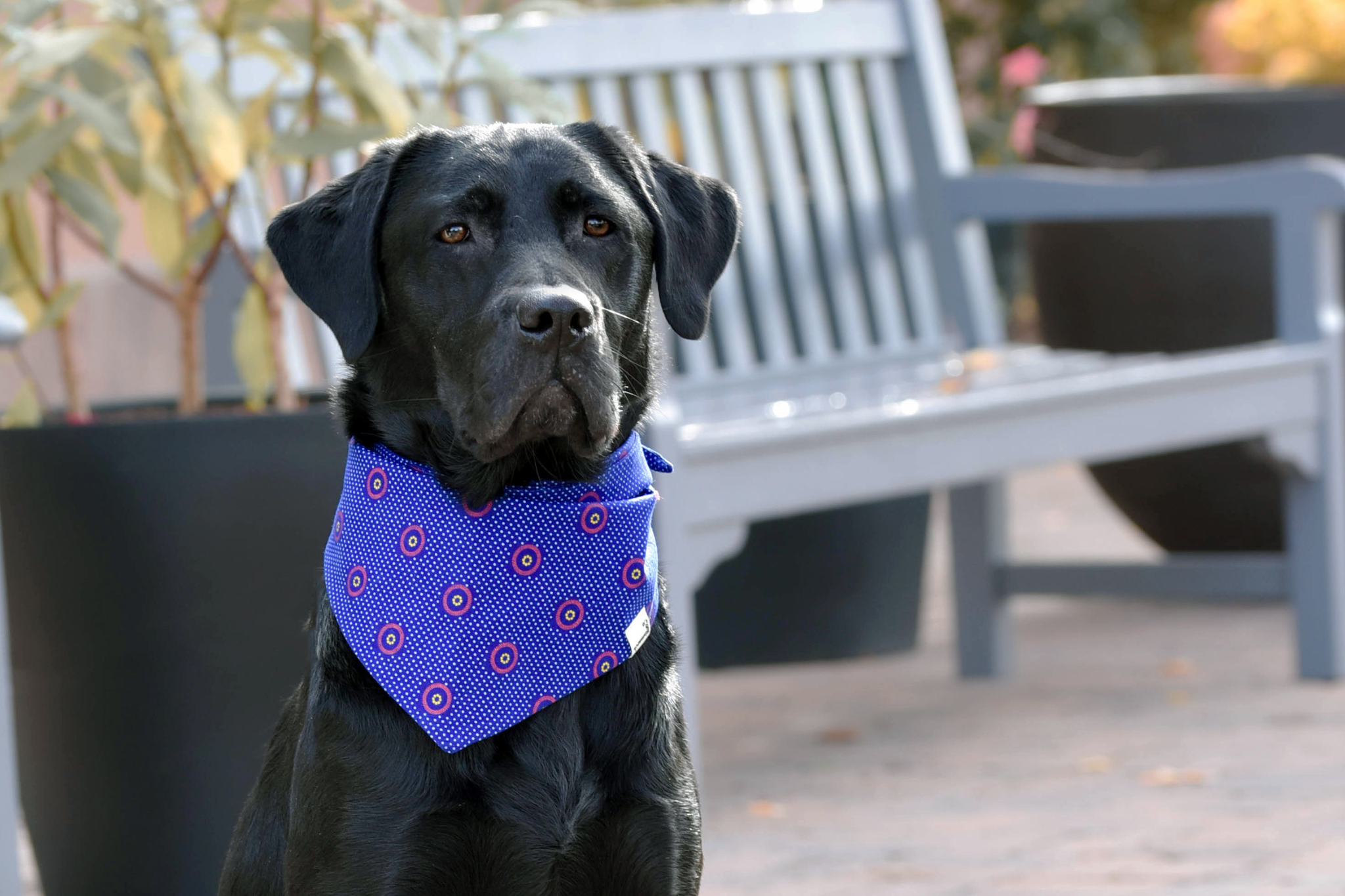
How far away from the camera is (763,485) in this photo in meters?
3.27

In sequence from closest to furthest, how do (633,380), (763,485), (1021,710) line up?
(633,380)
(763,485)
(1021,710)

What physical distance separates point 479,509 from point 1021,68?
21.4 feet

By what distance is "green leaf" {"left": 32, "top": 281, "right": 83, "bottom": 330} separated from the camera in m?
2.79

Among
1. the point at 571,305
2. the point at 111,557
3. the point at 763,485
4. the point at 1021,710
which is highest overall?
the point at 571,305

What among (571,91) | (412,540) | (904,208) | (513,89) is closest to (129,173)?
(513,89)

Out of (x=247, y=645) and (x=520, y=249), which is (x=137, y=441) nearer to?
(x=247, y=645)

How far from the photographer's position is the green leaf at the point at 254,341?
9.75 ft

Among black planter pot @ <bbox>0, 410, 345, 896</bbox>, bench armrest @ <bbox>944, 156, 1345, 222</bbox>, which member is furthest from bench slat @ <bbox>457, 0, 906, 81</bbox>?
black planter pot @ <bbox>0, 410, 345, 896</bbox>

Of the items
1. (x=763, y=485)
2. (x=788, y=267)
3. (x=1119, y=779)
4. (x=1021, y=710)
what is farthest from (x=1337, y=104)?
(x=763, y=485)

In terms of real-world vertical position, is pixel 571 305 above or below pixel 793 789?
above

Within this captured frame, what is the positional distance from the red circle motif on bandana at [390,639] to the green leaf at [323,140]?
3.40 feet

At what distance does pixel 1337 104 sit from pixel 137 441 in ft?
12.2

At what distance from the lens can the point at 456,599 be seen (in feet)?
7.09

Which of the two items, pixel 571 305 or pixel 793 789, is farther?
pixel 793 789
